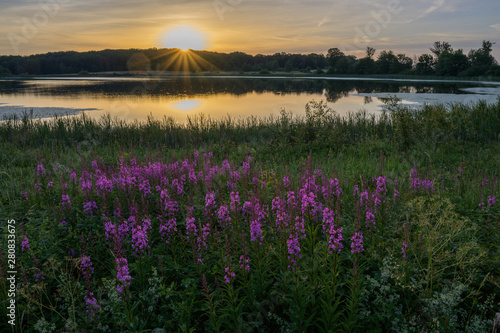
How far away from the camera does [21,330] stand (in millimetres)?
3322

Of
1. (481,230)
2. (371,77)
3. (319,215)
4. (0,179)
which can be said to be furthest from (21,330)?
(371,77)

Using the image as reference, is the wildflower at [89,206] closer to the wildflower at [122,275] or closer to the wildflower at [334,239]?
the wildflower at [122,275]

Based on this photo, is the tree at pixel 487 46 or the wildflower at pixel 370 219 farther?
the tree at pixel 487 46

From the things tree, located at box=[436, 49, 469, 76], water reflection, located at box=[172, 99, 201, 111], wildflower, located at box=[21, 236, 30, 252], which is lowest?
wildflower, located at box=[21, 236, 30, 252]

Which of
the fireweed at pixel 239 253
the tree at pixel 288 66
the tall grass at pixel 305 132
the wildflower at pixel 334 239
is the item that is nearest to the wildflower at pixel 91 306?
the fireweed at pixel 239 253

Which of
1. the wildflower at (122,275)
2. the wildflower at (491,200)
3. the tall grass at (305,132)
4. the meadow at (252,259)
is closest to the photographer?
the wildflower at (122,275)

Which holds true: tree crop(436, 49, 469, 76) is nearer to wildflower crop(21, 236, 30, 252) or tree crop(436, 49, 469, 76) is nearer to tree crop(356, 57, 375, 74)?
tree crop(356, 57, 375, 74)

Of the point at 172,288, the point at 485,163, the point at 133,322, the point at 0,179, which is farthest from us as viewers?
the point at 485,163

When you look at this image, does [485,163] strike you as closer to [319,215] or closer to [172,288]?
[319,215]

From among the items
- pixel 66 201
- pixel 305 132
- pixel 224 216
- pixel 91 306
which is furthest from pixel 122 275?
pixel 305 132

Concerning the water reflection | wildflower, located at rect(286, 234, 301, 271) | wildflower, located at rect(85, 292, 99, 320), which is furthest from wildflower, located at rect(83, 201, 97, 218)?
the water reflection

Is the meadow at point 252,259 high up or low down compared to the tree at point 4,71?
down

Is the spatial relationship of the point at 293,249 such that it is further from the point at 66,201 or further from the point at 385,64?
the point at 385,64

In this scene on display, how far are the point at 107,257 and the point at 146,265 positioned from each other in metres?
0.84
